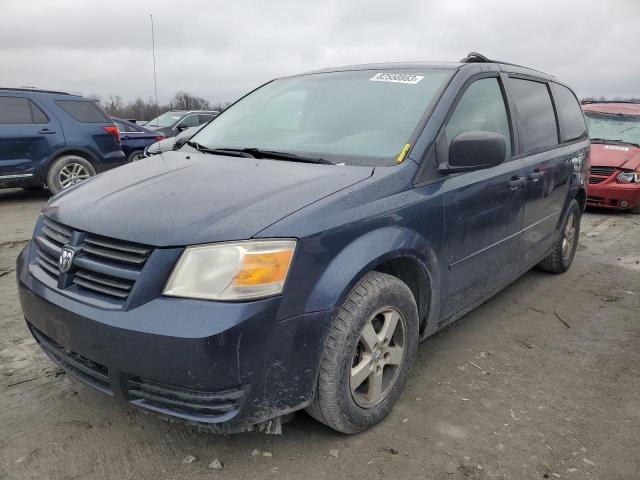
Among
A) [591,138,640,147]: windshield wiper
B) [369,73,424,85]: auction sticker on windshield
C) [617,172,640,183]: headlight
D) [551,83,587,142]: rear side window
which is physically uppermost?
[369,73,424,85]: auction sticker on windshield

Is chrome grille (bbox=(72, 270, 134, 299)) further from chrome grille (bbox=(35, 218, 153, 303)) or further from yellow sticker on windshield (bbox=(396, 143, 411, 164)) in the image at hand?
yellow sticker on windshield (bbox=(396, 143, 411, 164))

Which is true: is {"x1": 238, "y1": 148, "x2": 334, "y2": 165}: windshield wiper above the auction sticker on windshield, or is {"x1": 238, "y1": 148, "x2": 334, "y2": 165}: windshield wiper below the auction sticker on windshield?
below

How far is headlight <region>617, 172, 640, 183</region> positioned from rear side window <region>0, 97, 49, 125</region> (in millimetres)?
8624

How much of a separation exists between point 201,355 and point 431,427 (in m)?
1.23

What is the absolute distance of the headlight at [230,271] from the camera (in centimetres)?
195

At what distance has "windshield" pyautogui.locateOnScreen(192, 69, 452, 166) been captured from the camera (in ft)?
9.05

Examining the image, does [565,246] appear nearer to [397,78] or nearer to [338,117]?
[397,78]

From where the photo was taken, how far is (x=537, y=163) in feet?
12.3

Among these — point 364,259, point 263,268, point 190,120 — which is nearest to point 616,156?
point 364,259

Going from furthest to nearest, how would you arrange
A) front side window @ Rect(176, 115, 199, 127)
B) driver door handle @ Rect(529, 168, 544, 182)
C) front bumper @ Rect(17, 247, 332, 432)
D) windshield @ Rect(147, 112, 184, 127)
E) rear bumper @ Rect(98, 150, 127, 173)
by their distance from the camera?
windshield @ Rect(147, 112, 184, 127), front side window @ Rect(176, 115, 199, 127), rear bumper @ Rect(98, 150, 127, 173), driver door handle @ Rect(529, 168, 544, 182), front bumper @ Rect(17, 247, 332, 432)

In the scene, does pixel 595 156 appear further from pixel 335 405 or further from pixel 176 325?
pixel 176 325

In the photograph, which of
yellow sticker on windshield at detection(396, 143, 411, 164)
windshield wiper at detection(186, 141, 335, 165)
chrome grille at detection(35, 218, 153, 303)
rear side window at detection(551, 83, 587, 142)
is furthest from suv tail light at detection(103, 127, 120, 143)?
yellow sticker on windshield at detection(396, 143, 411, 164)

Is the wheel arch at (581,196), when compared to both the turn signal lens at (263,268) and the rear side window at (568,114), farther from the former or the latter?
the turn signal lens at (263,268)

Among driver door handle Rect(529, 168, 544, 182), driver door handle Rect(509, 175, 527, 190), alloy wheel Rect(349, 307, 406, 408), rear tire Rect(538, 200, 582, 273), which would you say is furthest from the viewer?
rear tire Rect(538, 200, 582, 273)
